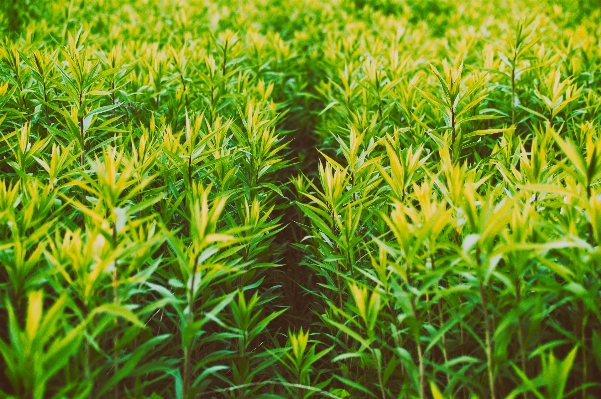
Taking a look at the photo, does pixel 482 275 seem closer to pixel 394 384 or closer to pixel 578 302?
pixel 578 302

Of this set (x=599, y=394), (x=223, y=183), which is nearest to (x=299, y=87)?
(x=223, y=183)

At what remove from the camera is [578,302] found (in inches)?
60.2

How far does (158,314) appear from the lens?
6.86ft

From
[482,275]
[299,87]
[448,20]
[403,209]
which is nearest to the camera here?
[482,275]

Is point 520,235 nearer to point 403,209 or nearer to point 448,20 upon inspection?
point 403,209

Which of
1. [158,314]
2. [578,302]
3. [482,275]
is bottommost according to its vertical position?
[158,314]

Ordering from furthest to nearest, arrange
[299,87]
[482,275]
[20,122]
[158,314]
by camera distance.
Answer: [299,87]
[20,122]
[158,314]
[482,275]

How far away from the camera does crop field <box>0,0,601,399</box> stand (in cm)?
147

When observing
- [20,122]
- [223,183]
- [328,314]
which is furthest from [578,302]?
[20,122]

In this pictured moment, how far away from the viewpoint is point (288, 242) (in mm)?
2697

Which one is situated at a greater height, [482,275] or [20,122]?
[20,122]

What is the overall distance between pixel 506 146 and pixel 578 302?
1067 mm

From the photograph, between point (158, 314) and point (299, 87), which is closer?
point (158, 314)

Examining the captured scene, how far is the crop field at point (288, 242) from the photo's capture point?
1467mm
